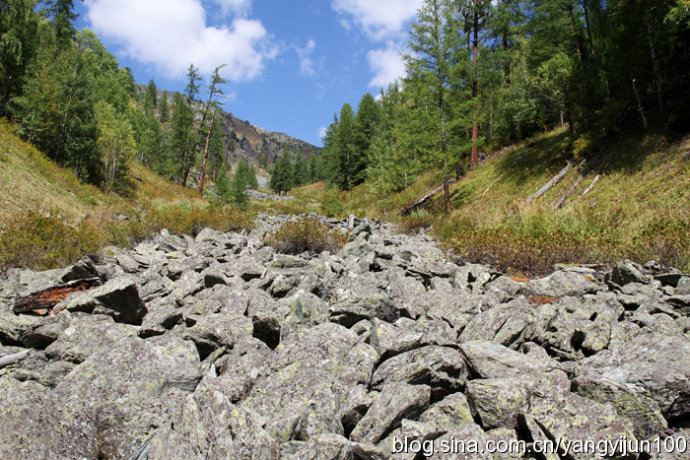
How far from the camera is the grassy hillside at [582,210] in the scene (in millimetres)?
9109

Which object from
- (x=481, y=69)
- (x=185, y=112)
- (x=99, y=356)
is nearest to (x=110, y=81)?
(x=185, y=112)

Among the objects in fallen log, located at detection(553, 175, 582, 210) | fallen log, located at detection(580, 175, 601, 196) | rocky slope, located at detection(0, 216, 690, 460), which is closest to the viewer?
rocky slope, located at detection(0, 216, 690, 460)

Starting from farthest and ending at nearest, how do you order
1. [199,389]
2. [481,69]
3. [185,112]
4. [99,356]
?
1. [185,112]
2. [481,69]
3. [99,356]
4. [199,389]

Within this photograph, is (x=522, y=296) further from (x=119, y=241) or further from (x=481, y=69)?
(x=481, y=69)

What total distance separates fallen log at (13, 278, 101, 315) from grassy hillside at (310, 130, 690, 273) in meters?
8.32

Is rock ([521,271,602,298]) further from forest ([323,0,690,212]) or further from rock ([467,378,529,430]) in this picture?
forest ([323,0,690,212])

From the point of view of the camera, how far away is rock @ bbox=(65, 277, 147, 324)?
514 centimetres

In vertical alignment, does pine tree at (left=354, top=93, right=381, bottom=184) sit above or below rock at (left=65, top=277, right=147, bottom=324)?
above

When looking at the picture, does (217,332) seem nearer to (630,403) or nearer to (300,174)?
(630,403)

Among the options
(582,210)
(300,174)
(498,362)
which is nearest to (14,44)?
(582,210)

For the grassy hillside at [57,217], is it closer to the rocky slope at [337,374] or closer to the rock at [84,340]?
the rocky slope at [337,374]

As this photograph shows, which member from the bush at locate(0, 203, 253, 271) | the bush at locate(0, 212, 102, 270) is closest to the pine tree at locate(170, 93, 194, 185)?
the bush at locate(0, 203, 253, 271)

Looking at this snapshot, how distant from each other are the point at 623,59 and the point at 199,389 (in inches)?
803

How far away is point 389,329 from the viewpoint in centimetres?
402
